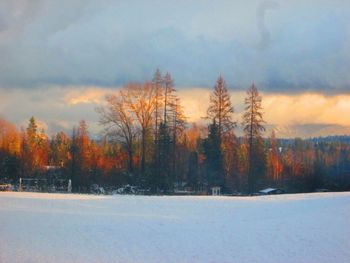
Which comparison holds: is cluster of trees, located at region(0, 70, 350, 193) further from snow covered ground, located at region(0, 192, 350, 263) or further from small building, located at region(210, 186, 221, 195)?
snow covered ground, located at region(0, 192, 350, 263)

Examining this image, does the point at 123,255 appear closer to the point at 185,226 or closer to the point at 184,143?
the point at 185,226

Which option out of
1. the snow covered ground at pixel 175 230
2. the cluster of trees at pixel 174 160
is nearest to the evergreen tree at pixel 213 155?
the cluster of trees at pixel 174 160

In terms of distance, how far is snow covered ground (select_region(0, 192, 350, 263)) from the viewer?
17812 millimetres

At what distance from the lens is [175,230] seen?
73.5 ft

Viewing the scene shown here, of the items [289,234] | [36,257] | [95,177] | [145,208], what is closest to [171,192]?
[95,177]

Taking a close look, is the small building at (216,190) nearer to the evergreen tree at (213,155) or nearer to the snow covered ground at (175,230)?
the evergreen tree at (213,155)

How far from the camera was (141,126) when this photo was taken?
62125 mm

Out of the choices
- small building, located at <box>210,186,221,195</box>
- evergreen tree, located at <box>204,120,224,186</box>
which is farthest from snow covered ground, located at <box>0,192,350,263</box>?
evergreen tree, located at <box>204,120,224,186</box>

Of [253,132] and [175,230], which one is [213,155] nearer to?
[253,132]

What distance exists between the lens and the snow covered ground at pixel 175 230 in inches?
701

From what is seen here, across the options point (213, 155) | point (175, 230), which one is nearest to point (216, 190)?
point (213, 155)

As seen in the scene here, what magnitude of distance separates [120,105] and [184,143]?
10.8 metres

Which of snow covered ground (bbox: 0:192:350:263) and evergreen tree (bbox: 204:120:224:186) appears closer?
snow covered ground (bbox: 0:192:350:263)

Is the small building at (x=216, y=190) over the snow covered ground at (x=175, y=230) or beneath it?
over
